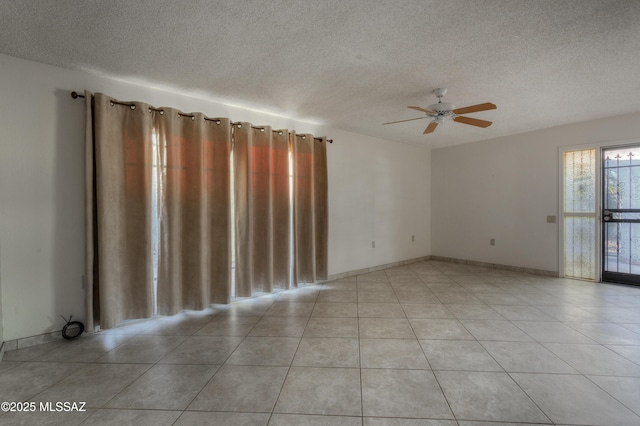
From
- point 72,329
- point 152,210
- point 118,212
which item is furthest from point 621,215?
point 72,329

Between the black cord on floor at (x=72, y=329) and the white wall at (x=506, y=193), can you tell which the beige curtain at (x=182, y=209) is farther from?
the white wall at (x=506, y=193)

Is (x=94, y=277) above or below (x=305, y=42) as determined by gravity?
below

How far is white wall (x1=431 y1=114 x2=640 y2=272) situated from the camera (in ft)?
15.5

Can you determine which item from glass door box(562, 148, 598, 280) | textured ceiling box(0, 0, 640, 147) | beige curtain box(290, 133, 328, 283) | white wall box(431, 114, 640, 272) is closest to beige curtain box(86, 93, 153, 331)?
textured ceiling box(0, 0, 640, 147)

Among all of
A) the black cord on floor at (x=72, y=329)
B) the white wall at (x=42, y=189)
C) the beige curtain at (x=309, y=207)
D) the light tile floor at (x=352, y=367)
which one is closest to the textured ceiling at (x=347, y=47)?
the white wall at (x=42, y=189)

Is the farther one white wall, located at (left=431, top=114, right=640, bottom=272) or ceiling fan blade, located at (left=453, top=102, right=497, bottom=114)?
white wall, located at (left=431, top=114, right=640, bottom=272)

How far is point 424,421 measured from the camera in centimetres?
156

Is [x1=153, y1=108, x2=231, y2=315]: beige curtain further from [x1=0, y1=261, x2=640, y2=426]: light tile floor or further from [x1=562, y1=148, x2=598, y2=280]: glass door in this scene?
[x1=562, y1=148, x2=598, y2=280]: glass door

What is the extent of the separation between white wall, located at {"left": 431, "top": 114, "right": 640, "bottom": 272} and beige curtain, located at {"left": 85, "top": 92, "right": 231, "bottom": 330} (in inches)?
194

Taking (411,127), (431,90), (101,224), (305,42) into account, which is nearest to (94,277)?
(101,224)

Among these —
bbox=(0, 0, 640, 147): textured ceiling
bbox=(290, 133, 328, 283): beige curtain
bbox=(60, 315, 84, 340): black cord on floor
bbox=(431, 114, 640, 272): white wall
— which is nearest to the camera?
bbox=(0, 0, 640, 147): textured ceiling

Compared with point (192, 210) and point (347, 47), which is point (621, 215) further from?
point (192, 210)

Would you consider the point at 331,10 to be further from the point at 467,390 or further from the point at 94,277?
the point at 94,277

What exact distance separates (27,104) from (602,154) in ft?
24.3
